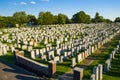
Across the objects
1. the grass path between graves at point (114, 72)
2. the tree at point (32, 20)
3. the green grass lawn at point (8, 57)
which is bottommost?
the grass path between graves at point (114, 72)

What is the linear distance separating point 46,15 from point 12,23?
21.0m

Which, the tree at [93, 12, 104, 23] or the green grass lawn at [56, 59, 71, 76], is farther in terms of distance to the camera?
the tree at [93, 12, 104, 23]

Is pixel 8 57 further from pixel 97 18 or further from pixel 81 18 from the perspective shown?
pixel 97 18

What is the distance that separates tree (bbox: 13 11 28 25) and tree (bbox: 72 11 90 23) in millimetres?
32668

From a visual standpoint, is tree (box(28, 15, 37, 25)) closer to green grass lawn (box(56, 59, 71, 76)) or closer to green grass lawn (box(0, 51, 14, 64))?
green grass lawn (box(0, 51, 14, 64))

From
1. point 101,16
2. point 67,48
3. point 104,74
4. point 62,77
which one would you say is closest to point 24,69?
point 62,77

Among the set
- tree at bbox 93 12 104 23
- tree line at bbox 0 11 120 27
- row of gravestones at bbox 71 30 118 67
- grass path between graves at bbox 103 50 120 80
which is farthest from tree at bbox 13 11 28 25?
grass path between graves at bbox 103 50 120 80

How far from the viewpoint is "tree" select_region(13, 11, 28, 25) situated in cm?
8903

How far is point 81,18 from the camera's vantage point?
11000 centimetres

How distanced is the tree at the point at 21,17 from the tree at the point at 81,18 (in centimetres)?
3267

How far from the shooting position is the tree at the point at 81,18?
361 ft

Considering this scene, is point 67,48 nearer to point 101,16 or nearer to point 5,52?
point 5,52

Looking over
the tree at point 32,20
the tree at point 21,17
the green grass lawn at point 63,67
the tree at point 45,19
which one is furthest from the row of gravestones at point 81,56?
the tree at point 32,20

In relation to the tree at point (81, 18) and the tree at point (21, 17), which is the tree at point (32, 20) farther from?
the tree at point (81, 18)
